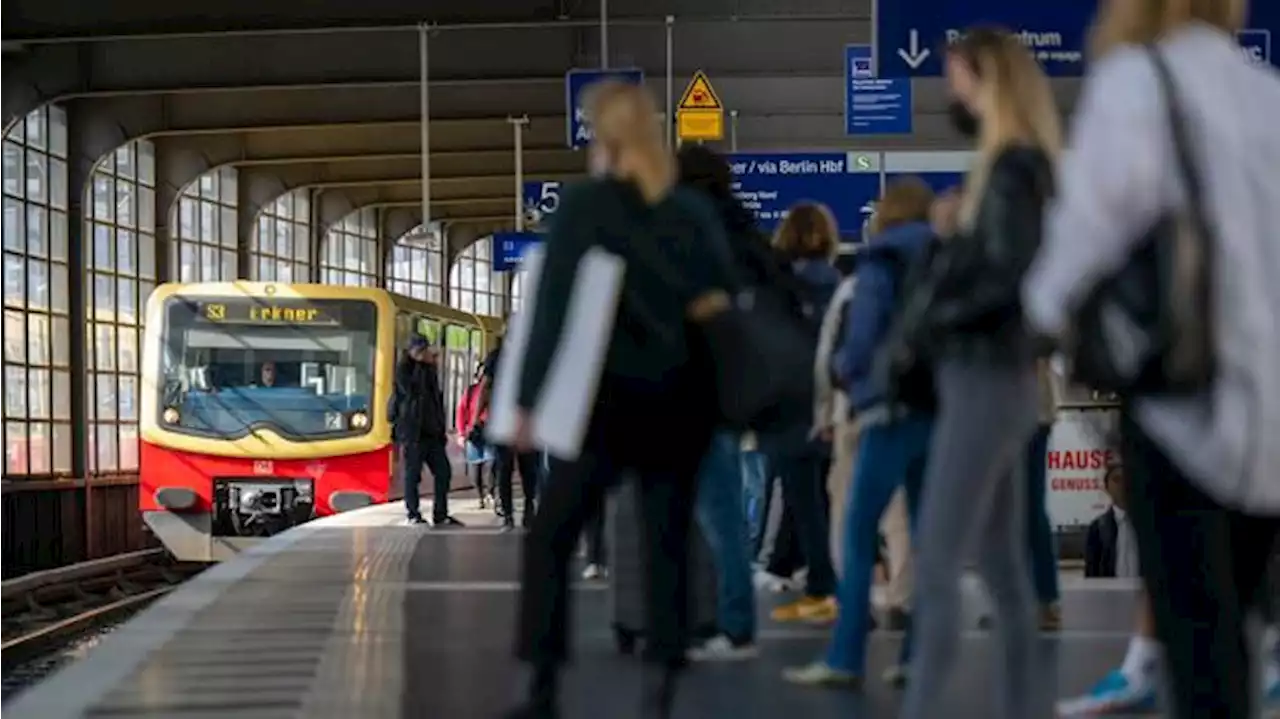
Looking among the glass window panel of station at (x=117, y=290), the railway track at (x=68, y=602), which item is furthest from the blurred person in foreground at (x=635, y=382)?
the glass window panel of station at (x=117, y=290)

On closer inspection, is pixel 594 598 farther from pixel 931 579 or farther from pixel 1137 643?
pixel 931 579

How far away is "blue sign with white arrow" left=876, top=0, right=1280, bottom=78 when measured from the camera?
36.3 feet

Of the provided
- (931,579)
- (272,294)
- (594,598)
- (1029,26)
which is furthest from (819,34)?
(931,579)

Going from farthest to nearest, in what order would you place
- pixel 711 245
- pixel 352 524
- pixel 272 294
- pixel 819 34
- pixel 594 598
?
pixel 819 34
pixel 272 294
pixel 352 524
pixel 594 598
pixel 711 245

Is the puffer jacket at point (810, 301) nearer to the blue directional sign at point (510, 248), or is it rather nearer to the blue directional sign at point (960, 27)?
the blue directional sign at point (960, 27)

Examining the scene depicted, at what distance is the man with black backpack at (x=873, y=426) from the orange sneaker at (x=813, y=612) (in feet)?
4.97

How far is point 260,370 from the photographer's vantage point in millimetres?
20453

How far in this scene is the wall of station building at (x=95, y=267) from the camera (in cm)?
2670

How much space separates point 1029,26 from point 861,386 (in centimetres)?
628

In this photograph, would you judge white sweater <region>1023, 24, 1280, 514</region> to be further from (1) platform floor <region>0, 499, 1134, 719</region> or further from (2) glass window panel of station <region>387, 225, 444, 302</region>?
(2) glass window panel of station <region>387, 225, 444, 302</region>

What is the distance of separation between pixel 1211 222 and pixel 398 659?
170 inches

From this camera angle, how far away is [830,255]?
7.08 m

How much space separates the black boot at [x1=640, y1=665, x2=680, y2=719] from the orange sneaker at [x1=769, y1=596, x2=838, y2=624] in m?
2.80

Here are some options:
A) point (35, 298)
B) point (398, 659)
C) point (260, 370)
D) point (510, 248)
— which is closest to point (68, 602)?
point (260, 370)
